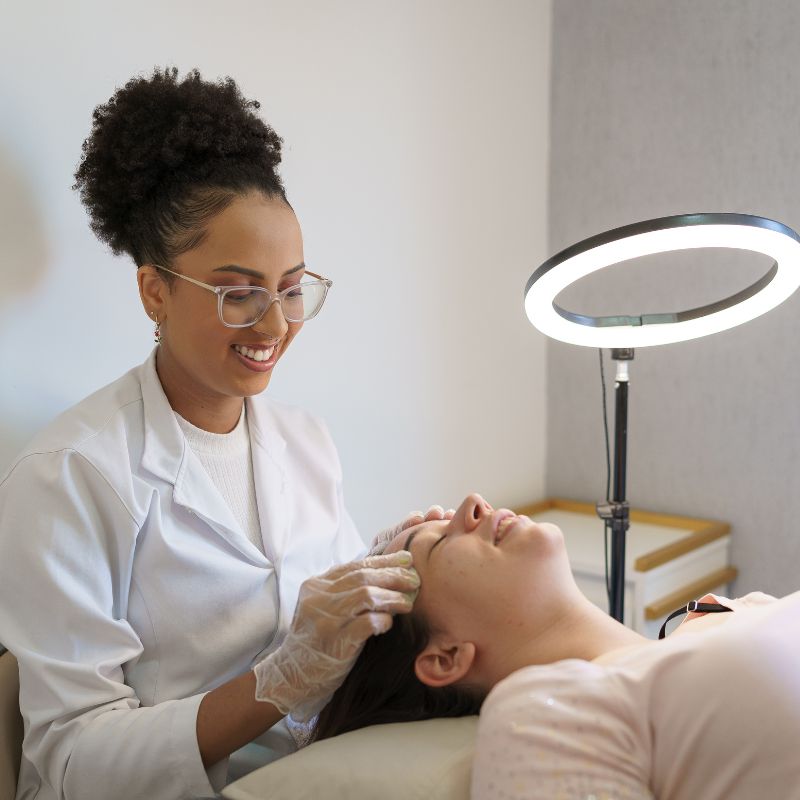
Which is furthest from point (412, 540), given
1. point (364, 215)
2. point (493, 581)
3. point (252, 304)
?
point (364, 215)

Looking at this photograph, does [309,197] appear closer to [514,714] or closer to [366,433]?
[366,433]

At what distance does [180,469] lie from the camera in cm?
146

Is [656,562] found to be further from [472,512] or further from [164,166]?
[164,166]

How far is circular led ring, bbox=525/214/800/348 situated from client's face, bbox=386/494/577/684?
439mm

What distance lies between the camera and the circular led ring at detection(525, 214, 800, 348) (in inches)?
55.6

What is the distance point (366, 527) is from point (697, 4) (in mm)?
1710

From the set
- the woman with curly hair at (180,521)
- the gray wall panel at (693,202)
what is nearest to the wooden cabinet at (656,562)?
the gray wall panel at (693,202)

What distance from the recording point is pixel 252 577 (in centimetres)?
150

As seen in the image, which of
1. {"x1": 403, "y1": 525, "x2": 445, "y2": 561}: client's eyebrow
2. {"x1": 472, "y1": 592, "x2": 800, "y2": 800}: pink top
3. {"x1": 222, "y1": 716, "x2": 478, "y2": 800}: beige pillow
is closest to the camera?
{"x1": 472, "y1": 592, "x2": 800, "y2": 800}: pink top

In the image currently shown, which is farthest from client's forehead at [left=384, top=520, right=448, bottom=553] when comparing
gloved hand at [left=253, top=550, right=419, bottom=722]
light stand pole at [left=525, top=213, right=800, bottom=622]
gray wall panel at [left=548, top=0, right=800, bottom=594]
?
gray wall panel at [left=548, top=0, right=800, bottom=594]

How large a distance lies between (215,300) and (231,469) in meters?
0.32

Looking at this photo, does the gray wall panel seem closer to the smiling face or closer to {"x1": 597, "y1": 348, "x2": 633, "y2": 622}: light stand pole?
{"x1": 597, "y1": 348, "x2": 633, "y2": 622}: light stand pole

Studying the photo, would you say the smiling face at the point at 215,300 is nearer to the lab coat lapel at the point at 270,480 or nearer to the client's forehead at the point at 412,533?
the lab coat lapel at the point at 270,480

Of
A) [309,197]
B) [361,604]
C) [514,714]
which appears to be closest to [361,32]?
[309,197]
